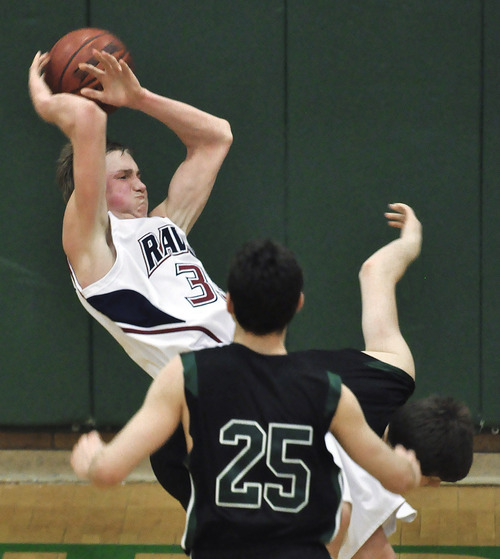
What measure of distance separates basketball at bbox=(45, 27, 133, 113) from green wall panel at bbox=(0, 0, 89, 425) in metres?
1.13

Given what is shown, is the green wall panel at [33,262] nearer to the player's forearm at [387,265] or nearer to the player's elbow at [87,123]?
the player's elbow at [87,123]

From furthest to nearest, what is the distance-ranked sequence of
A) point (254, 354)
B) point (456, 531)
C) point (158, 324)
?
point (456, 531)
point (158, 324)
point (254, 354)

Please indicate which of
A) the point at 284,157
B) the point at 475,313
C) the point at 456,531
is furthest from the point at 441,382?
the point at 284,157

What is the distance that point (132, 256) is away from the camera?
4375mm

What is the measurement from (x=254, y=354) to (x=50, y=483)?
10.5ft

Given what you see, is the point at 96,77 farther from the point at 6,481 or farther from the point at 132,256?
the point at 6,481

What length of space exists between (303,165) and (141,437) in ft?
10.4

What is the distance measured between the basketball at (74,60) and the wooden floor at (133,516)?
203cm

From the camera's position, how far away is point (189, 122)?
4793mm

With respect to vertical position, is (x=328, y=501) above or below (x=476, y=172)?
below

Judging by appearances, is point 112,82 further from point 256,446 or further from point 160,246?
point 256,446

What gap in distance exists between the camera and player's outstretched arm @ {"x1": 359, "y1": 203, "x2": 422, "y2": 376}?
12.6ft

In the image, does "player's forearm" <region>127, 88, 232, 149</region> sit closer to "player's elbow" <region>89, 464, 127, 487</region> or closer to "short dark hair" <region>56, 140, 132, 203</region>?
"short dark hair" <region>56, 140, 132, 203</region>

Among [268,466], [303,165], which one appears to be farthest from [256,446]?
[303,165]
